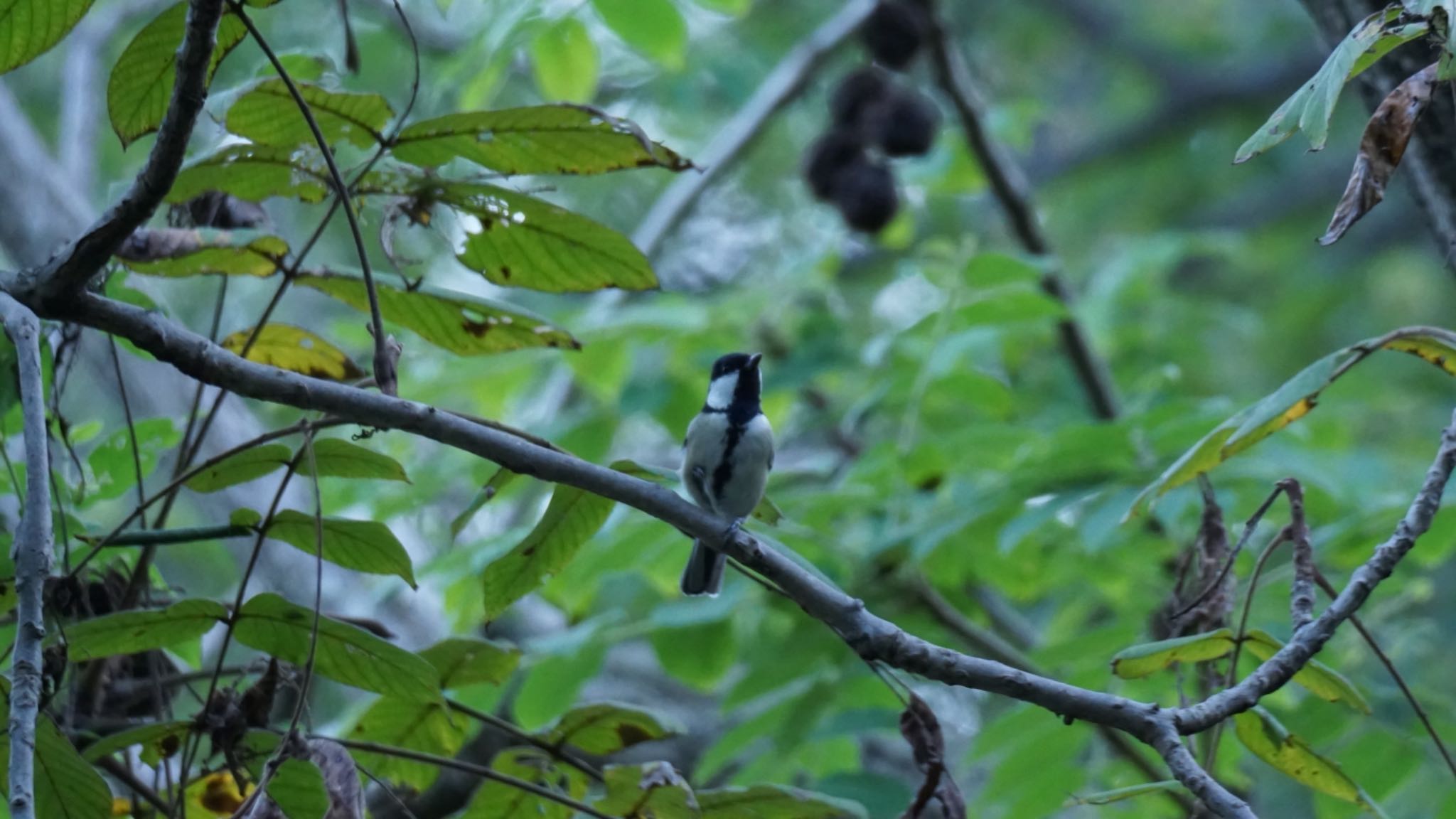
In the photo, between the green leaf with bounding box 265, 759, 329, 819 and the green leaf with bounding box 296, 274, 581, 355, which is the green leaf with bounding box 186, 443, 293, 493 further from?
the green leaf with bounding box 265, 759, 329, 819

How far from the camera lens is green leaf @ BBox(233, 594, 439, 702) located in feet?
5.76

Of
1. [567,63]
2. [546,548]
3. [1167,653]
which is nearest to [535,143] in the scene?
[546,548]

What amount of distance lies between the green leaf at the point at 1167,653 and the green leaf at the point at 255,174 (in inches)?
54.3

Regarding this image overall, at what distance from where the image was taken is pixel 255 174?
1.97 meters

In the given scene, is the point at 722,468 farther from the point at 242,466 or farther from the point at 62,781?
the point at 62,781

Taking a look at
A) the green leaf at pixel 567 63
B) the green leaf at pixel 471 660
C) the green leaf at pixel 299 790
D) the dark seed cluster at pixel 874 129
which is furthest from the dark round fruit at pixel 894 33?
the green leaf at pixel 299 790

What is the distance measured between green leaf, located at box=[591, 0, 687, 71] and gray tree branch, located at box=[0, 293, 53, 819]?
2.30m

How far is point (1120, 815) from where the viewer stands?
2977 mm

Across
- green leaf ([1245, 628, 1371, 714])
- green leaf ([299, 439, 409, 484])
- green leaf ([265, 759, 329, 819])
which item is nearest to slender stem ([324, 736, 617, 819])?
green leaf ([265, 759, 329, 819])

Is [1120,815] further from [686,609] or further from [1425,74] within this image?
[1425,74]

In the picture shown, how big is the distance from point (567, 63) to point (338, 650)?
2.58 m

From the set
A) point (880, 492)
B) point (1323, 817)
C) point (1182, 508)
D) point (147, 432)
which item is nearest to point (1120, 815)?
point (1323, 817)

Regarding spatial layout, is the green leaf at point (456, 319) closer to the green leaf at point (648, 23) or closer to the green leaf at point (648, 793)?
the green leaf at point (648, 793)

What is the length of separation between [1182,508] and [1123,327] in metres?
2.38
